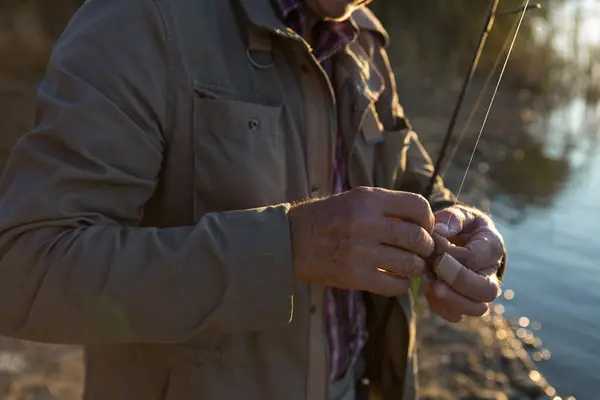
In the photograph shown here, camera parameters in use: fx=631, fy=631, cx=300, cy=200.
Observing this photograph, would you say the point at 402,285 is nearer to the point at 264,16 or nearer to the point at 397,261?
the point at 397,261

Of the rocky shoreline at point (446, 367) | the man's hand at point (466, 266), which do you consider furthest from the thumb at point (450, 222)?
the rocky shoreline at point (446, 367)

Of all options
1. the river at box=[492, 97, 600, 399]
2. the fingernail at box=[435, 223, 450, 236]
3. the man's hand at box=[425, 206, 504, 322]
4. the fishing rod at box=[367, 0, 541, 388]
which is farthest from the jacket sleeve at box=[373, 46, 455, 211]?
the river at box=[492, 97, 600, 399]

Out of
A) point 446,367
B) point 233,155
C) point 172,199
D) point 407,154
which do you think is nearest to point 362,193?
point 233,155

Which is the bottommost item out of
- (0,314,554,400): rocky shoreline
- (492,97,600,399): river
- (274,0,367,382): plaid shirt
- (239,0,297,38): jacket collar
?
(492,97,600,399): river

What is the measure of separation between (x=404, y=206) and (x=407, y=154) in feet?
2.67

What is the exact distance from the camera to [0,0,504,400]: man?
1132 millimetres

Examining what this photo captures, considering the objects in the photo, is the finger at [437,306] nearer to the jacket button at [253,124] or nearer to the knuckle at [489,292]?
the knuckle at [489,292]

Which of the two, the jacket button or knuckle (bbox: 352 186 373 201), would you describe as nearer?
knuckle (bbox: 352 186 373 201)

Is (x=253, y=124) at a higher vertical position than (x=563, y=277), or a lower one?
higher

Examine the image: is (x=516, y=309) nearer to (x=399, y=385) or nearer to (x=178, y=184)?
(x=399, y=385)

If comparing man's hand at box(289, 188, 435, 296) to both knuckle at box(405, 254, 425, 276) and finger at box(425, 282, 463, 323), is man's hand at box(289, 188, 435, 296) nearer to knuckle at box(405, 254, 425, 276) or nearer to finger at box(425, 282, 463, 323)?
knuckle at box(405, 254, 425, 276)

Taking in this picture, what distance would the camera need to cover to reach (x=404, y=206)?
115 cm

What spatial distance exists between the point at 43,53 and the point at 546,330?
25.7ft

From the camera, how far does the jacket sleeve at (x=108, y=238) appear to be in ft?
3.68
